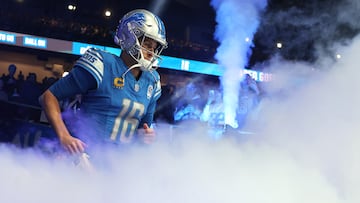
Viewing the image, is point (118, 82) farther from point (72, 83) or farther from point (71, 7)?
point (71, 7)

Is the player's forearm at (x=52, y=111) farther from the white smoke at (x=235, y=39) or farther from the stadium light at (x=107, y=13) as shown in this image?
the stadium light at (x=107, y=13)

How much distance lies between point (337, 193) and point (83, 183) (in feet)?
3.58

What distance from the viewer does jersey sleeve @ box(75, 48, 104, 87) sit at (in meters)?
1.89

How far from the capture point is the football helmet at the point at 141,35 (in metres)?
1.95

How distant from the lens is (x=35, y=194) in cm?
Answer: 140

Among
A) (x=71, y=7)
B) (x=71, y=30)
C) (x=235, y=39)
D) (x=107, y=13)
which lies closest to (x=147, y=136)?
Answer: (x=235, y=39)

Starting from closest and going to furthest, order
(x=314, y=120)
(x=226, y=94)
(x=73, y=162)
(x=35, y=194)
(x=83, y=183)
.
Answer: (x=35, y=194) → (x=83, y=183) → (x=73, y=162) → (x=314, y=120) → (x=226, y=94)

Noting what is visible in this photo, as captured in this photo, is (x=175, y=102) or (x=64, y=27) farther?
Answer: (x=64, y=27)

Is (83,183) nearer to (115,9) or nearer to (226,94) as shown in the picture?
(226,94)

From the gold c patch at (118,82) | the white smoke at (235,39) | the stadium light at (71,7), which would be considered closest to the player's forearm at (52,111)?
the gold c patch at (118,82)

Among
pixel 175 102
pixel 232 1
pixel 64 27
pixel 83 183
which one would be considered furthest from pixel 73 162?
pixel 64 27

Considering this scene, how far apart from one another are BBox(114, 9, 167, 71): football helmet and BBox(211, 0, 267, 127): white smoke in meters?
7.22

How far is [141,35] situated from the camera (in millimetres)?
1955

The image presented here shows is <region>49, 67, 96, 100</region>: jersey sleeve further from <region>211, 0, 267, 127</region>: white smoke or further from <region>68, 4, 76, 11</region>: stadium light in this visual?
<region>68, 4, 76, 11</region>: stadium light
